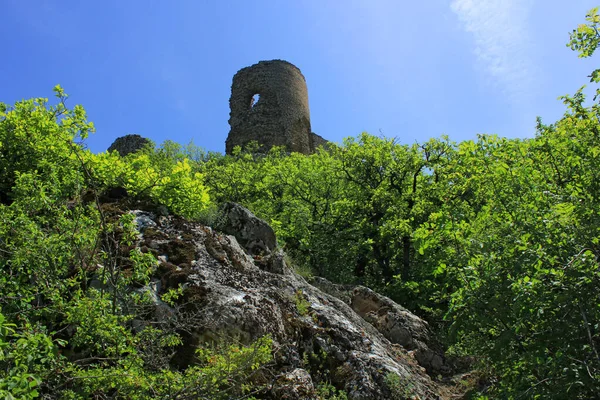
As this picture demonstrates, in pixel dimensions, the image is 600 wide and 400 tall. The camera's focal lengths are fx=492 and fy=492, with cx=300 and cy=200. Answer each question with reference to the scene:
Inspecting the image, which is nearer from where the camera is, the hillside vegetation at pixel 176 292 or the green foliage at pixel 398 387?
the hillside vegetation at pixel 176 292

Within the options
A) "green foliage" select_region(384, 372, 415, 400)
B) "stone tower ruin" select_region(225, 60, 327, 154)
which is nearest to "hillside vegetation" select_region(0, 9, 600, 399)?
"green foliage" select_region(384, 372, 415, 400)

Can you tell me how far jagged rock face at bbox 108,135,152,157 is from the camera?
23953 millimetres

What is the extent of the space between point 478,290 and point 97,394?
3574mm

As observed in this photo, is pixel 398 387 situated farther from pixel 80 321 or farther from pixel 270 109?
pixel 270 109

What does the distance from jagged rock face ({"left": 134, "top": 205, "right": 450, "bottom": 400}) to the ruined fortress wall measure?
1974 centimetres

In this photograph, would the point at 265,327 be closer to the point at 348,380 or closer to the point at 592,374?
the point at 348,380

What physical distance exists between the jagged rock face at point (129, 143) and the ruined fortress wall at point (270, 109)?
186 inches

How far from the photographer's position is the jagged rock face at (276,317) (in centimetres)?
539

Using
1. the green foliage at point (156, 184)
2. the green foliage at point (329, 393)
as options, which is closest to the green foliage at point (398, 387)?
the green foliage at point (329, 393)

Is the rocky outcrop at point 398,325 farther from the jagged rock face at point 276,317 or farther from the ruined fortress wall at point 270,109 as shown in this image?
the ruined fortress wall at point 270,109

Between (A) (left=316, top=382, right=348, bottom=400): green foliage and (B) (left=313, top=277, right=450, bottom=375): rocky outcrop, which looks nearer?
(A) (left=316, top=382, right=348, bottom=400): green foliage

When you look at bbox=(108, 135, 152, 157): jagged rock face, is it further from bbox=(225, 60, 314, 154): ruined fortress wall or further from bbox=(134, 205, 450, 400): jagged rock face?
bbox=(134, 205, 450, 400): jagged rock face

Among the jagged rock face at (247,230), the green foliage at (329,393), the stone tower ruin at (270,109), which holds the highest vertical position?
the stone tower ruin at (270,109)

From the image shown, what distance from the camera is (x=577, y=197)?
5121 mm
